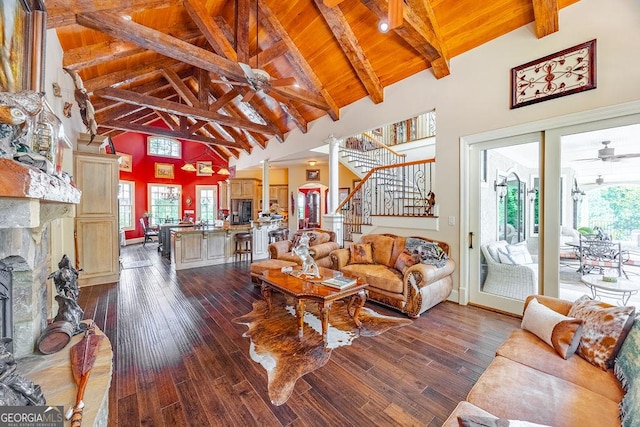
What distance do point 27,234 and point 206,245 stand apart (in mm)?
4906

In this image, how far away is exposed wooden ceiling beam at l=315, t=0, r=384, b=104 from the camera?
3.81 metres

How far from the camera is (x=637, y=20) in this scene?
95.3 inches

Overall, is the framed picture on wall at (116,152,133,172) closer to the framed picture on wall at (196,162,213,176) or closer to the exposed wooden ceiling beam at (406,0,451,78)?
the framed picture on wall at (196,162,213,176)

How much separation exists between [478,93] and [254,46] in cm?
429

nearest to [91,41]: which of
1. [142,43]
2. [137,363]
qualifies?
[142,43]

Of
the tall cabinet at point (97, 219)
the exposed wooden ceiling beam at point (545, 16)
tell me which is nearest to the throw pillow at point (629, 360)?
the exposed wooden ceiling beam at point (545, 16)

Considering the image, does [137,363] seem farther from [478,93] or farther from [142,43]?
[478,93]

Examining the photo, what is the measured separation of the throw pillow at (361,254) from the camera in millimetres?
4305

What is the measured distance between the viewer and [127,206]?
967cm

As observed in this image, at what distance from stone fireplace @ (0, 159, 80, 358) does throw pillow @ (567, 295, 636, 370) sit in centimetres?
310

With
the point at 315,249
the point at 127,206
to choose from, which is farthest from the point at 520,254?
the point at 127,206

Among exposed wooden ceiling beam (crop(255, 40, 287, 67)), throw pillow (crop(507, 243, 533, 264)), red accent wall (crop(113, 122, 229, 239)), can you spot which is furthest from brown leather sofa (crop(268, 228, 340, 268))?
red accent wall (crop(113, 122, 229, 239))

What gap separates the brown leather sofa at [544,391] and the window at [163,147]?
1190 cm

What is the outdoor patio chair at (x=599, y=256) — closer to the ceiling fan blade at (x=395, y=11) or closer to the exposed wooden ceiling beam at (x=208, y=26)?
the ceiling fan blade at (x=395, y=11)
